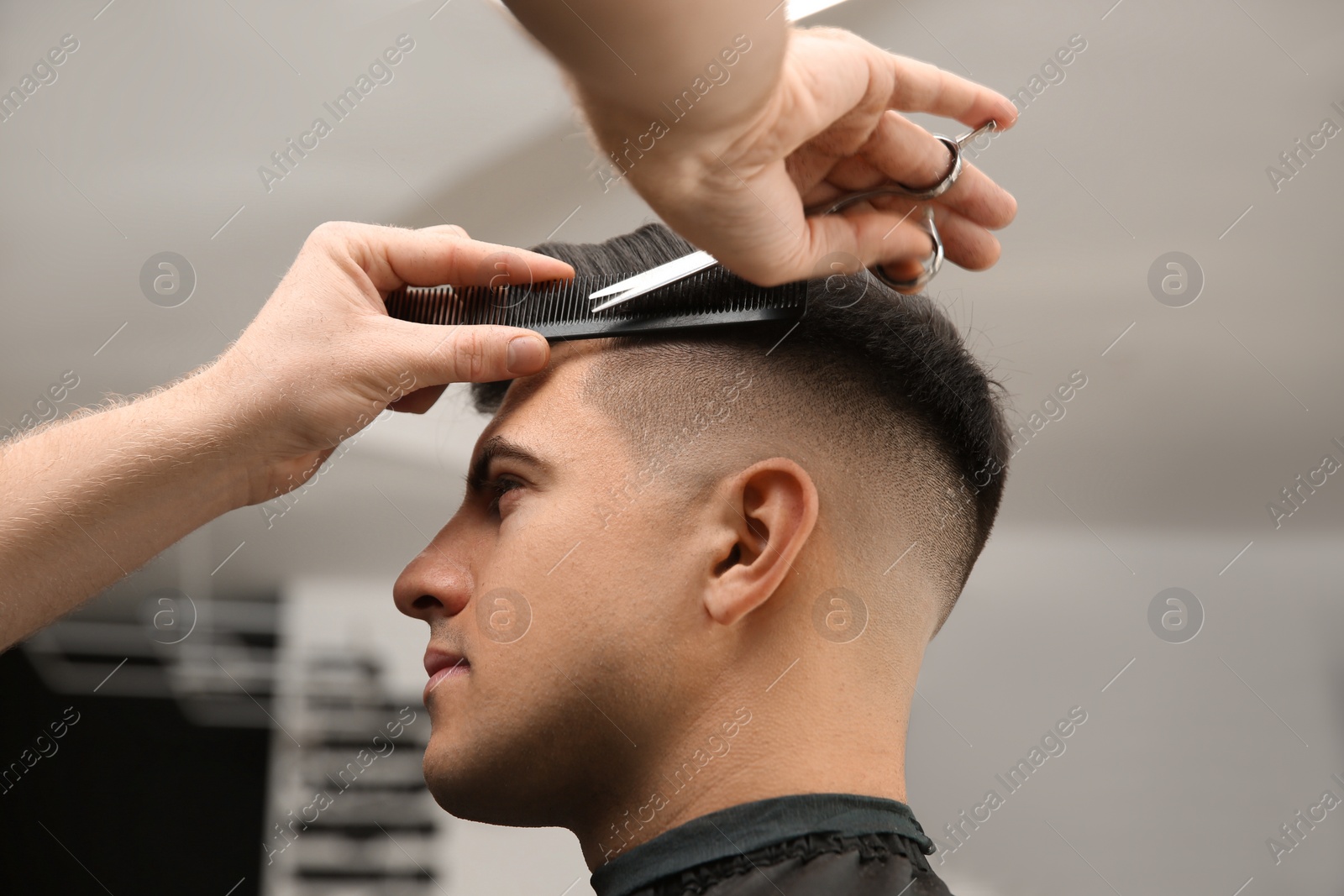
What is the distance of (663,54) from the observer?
2.82 feet

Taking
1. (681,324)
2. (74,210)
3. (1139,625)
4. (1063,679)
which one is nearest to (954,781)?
(1063,679)

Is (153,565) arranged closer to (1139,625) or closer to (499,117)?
(499,117)

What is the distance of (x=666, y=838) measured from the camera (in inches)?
53.1

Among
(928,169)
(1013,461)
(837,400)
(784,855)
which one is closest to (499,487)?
(837,400)

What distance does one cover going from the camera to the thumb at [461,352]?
4.60 feet

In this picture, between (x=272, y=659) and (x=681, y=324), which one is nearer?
(x=681, y=324)

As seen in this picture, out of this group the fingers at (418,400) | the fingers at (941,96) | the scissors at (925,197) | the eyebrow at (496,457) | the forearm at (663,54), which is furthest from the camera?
the fingers at (418,400)

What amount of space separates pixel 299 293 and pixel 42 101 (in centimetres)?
134

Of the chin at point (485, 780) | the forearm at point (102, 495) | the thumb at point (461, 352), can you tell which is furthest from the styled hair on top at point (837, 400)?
the forearm at point (102, 495)

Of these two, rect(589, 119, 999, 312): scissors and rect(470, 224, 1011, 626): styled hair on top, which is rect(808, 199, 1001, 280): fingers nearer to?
rect(589, 119, 999, 312): scissors

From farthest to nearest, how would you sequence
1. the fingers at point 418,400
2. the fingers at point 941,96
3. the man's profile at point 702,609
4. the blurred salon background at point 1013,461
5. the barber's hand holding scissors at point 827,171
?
1. the blurred salon background at point 1013,461
2. the fingers at point 418,400
3. the man's profile at point 702,609
4. the fingers at point 941,96
5. the barber's hand holding scissors at point 827,171

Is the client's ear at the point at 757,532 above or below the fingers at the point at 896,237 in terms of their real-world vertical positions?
below

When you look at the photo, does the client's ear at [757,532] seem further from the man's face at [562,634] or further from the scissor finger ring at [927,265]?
the scissor finger ring at [927,265]

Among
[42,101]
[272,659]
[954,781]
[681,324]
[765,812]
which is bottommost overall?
[272,659]
